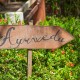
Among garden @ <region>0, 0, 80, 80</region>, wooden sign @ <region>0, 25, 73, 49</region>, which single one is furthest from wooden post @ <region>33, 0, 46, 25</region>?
wooden sign @ <region>0, 25, 73, 49</region>

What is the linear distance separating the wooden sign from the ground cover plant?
516 mm

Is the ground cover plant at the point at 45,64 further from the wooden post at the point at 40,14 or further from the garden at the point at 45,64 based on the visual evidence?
the wooden post at the point at 40,14

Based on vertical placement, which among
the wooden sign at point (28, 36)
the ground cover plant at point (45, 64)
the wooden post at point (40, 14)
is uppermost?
the wooden sign at point (28, 36)

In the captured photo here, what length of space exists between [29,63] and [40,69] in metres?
0.35

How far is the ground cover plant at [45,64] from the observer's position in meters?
4.23

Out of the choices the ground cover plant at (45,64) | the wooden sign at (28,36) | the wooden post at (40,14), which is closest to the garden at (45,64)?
the ground cover plant at (45,64)

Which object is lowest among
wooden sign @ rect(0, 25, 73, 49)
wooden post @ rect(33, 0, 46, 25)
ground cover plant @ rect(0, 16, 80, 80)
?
ground cover plant @ rect(0, 16, 80, 80)

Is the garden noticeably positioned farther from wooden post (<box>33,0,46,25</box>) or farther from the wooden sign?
wooden post (<box>33,0,46,25</box>)

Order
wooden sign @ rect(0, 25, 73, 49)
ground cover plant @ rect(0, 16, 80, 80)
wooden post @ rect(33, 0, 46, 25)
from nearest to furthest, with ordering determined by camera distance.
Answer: wooden sign @ rect(0, 25, 73, 49) → ground cover plant @ rect(0, 16, 80, 80) → wooden post @ rect(33, 0, 46, 25)

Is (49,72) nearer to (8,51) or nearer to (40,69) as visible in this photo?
(40,69)

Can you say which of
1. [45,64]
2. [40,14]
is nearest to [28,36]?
[45,64]

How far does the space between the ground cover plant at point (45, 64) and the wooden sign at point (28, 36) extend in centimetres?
52

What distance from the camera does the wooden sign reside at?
3.82 meters

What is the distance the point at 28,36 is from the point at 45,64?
2.90 ft
